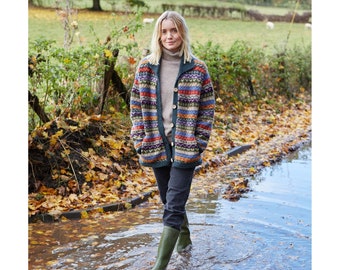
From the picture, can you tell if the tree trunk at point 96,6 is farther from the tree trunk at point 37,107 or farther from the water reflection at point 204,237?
the water reflection at point 204,237

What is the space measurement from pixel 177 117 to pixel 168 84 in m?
0.26

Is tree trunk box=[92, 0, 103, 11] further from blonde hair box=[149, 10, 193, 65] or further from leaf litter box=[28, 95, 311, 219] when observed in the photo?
blonde hair box=[149, 10, 193, 65]

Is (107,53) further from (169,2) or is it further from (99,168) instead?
(169,2)

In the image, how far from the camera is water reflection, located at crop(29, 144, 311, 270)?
201 inches

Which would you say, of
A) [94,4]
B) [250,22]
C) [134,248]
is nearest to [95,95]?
[134,248]

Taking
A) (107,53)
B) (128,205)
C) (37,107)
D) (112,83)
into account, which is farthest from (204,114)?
(112,83)

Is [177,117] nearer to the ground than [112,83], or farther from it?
nearer to the ground

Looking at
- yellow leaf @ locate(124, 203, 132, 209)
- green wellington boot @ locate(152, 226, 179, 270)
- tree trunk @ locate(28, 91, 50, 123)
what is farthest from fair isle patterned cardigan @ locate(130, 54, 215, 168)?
tree trunk @ locate(28, 91, 50, 123)

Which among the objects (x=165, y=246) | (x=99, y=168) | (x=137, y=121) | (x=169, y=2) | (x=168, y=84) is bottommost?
(x=165, y=246)

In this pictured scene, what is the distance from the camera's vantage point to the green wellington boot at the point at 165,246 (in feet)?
15.1

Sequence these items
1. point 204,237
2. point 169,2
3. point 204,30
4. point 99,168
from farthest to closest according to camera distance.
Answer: point 169,2 < point 204,30 < point 99,168 < point 204,237

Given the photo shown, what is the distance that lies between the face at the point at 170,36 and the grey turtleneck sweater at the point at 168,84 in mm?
68

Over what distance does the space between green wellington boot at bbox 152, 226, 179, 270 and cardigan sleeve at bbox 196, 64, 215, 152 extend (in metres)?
0.63

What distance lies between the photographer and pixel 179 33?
450 cm
